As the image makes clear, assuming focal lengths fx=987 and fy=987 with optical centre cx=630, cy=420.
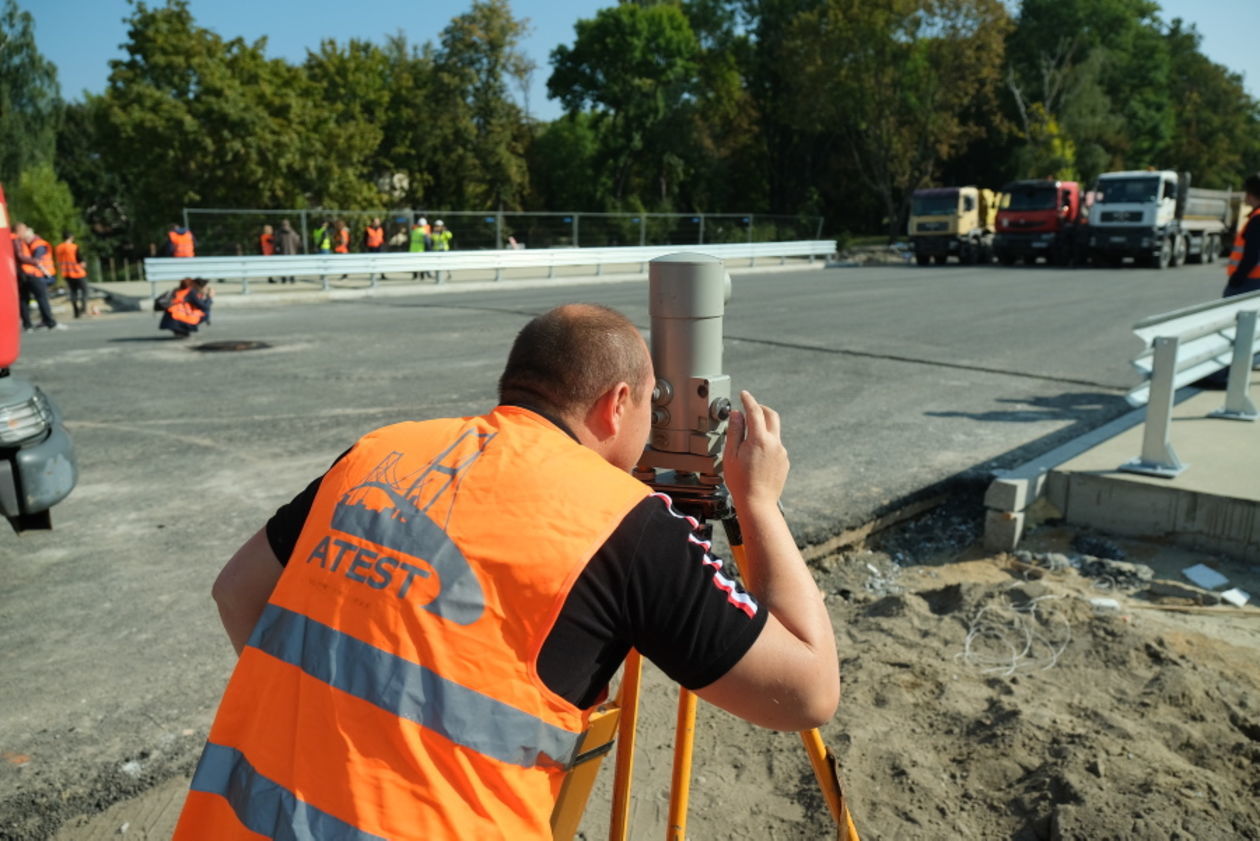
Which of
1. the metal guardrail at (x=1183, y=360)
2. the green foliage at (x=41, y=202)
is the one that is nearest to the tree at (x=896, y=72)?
the green foliage at (x=41, y=202)

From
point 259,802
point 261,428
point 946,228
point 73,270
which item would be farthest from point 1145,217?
point 259,802

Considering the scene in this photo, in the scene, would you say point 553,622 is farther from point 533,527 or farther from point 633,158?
→ point 633,158

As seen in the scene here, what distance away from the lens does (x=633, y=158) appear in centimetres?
5509

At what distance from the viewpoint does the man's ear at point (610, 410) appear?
5.62 ft

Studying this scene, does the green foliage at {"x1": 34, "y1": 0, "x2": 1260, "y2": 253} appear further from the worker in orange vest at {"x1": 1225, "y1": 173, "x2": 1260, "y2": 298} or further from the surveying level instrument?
the surveying level instrument

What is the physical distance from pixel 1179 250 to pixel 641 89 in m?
32.4

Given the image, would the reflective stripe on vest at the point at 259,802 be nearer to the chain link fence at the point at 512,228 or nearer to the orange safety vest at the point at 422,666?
the orange safety vest at the point at 422,666

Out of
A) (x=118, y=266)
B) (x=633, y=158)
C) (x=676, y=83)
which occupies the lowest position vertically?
(x=118, y=266)

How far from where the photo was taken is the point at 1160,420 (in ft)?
17.8

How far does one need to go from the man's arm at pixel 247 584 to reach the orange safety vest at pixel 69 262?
57.6 ft

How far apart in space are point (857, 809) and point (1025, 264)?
32.0 meters

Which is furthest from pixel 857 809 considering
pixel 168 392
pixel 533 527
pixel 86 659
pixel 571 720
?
pixel 168 392

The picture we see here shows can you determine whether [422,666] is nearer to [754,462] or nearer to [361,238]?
[754,462]

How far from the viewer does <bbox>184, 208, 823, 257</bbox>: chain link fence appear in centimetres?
2342
